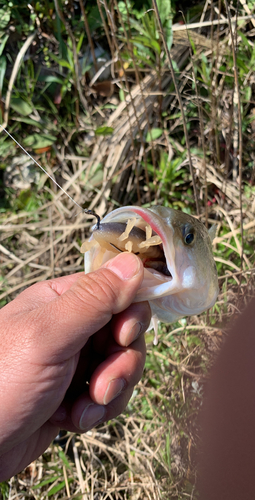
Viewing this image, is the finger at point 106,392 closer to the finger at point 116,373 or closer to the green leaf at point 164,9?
the finger at point 116,373

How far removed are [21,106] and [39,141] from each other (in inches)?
12.0

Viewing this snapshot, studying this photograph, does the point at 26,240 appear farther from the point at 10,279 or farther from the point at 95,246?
the point at 95,246

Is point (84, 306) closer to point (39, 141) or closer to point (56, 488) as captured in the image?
point (56, 488)

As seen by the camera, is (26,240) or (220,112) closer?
(220,112)

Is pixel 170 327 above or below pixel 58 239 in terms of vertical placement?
below

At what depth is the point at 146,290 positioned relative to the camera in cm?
138

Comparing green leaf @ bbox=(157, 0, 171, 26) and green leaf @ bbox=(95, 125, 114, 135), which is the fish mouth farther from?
green leaf @ bbox=(157, 0, 171, 26)

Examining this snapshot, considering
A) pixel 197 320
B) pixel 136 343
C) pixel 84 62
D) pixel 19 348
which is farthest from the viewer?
pixel 84 62

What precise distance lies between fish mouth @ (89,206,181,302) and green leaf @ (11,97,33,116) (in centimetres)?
215

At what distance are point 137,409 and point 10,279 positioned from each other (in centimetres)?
138

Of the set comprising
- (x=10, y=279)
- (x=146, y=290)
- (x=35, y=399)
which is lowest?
(x=10, y=279)

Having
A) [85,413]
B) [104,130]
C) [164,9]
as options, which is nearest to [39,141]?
[104,130]

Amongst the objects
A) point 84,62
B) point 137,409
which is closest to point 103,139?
point 84,62

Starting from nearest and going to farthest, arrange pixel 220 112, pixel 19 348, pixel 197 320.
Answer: pixel 19 348 → pixel 197 320 → pixel 220 112
